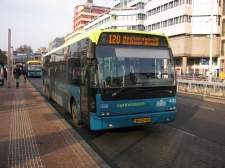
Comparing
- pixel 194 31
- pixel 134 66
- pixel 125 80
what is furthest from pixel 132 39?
pixel 194 31

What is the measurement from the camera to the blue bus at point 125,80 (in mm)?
7180

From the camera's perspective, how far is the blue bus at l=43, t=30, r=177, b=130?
23.6 feet

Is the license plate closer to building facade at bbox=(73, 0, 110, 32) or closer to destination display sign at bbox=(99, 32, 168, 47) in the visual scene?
destination display sign at bbox=(99, 32, 168, 47)

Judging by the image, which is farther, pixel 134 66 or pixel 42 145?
pixel 134 66

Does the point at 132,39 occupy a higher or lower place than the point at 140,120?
higher

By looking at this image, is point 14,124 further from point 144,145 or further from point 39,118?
point 144,145

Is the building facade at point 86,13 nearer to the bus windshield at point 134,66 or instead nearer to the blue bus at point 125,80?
the blue bus at point 125,80

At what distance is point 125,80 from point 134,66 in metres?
0.45

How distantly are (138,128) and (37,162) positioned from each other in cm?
424

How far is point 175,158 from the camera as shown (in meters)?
6.08

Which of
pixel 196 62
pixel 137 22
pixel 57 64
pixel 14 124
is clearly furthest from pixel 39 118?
pixel 137 22

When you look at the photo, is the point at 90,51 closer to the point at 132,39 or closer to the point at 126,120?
the point at 132,39

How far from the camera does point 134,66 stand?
24.5 feet

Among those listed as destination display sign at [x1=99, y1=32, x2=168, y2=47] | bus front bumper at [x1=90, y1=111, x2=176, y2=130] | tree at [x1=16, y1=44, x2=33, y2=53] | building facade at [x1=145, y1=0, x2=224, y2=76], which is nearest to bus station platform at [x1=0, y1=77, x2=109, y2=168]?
bus front bumper at [x1=90, y1=111, x2=176, y2=130]
